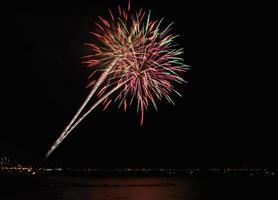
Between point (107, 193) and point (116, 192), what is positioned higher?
point (116, 192)

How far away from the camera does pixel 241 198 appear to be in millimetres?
47281

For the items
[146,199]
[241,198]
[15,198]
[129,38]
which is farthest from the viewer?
[241,198]

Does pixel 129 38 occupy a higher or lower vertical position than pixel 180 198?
higher

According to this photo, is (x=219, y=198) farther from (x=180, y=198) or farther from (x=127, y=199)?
(x=127, y=199)

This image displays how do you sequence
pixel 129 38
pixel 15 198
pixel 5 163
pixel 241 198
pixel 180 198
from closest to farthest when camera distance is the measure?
pixel 129 38 → pixel 15 198 → pixel 180 198 → pixel 241 198 → pixel 5 163

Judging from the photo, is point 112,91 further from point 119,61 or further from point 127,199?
point 127,199

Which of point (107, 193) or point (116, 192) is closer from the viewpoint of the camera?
point (107, 193)

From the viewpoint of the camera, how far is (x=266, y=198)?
159 ft

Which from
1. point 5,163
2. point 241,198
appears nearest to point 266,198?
point 241,198

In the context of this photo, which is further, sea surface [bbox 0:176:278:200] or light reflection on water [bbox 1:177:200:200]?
sea surface [bbox 0:176:278:200]

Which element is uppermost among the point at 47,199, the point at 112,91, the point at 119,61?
the point at 119,61

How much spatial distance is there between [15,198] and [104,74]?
17249 millimetres

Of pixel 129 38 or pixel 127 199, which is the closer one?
A: pixel 129 38

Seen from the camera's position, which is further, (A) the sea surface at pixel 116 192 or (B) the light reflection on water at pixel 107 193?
(A) the sea surface at pixel 116 192
